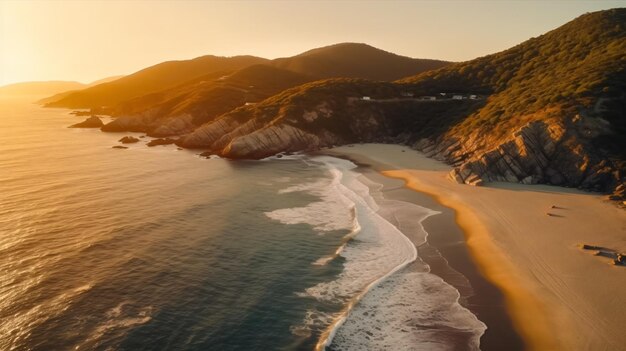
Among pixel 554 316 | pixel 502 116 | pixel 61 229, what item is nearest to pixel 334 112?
pixel 502 116

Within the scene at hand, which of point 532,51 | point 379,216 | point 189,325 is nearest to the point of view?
point 189,325

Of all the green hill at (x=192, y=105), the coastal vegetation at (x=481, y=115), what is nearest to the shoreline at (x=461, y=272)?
the coastal vegetation at (x=481, y=115)

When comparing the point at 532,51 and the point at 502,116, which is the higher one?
the point at 532,51

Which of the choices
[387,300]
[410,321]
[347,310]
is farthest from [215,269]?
[410,321]

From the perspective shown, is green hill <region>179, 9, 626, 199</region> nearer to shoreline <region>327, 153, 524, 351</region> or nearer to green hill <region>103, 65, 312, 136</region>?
shoreline <region>327, 153, 524, 351</region>

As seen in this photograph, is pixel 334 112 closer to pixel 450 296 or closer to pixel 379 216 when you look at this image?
pixel 379 216
